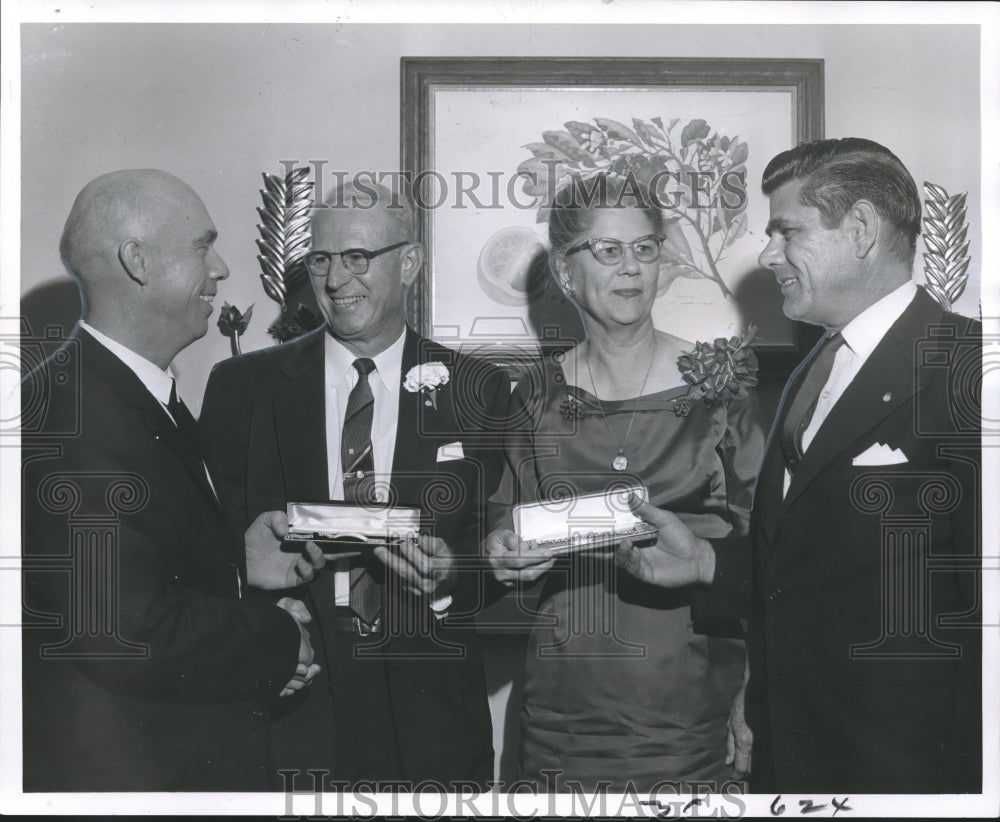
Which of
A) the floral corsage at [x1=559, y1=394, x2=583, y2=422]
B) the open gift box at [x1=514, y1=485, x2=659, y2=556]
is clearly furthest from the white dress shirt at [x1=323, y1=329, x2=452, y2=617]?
the floral corsage at [x1=559, y1=394, x2=583, y2=422]

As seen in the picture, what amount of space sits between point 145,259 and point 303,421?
0.48m

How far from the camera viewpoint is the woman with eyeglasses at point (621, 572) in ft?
7.49

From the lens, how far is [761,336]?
2352 mm

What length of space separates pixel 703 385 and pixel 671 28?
83cm

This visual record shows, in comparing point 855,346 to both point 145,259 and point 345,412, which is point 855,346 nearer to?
point 345,412

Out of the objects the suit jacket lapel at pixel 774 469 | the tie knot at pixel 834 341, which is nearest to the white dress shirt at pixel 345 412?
the suit jacket lapel at pixel 774 469

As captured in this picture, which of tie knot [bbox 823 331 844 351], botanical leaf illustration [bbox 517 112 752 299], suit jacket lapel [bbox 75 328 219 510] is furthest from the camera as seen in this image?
botanical leaf illustration [bbox 517 112 752 299]

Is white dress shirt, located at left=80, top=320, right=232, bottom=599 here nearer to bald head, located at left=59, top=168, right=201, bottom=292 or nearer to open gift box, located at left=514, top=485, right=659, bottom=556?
bald head, located at left=59, top=168, right=201, bottom=292

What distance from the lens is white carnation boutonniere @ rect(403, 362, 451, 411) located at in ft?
7.60

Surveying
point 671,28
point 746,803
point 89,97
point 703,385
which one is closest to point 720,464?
point 703,385

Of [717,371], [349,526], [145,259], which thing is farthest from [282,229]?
[717,371]

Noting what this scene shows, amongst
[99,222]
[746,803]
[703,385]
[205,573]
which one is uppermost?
[99,222]

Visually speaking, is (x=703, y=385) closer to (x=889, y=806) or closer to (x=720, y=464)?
(x=720, y=464)

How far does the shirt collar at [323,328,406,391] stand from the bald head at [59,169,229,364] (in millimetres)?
297
